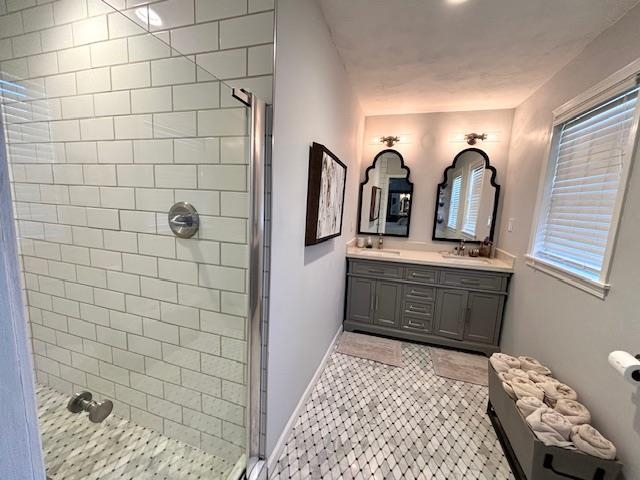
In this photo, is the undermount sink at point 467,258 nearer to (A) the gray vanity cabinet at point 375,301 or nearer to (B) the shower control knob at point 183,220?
(A) the gray vanity cabinet at point 375,301

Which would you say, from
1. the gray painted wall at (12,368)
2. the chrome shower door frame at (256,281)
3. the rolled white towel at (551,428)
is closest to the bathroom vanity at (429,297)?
the rolled white towel at (551,428)

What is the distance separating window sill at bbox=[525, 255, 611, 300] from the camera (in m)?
1.34

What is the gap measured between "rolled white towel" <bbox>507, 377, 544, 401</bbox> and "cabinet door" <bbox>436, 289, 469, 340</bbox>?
1042mm

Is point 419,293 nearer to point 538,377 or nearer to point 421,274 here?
point 421,274

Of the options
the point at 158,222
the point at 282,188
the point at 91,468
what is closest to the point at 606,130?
the point at 282,188

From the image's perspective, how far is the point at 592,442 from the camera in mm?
1161

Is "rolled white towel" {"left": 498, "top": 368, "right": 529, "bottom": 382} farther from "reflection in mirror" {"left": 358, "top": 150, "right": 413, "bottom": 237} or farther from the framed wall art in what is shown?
"reflection in mirror" {"left": 358, "top": 150, "right": 413, "bottom": 237}

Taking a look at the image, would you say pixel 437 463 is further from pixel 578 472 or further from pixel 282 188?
pixel 282 188

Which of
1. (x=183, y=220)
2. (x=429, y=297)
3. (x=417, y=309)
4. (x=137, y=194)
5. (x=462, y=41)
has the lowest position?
(x=417, y=309)

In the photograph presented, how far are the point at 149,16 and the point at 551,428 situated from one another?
8.61 ft

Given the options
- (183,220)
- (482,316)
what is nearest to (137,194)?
(183,220)

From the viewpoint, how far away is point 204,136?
1.19 m

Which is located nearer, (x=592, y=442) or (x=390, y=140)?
(x=592, y=442)

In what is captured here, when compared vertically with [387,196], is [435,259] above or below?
below
